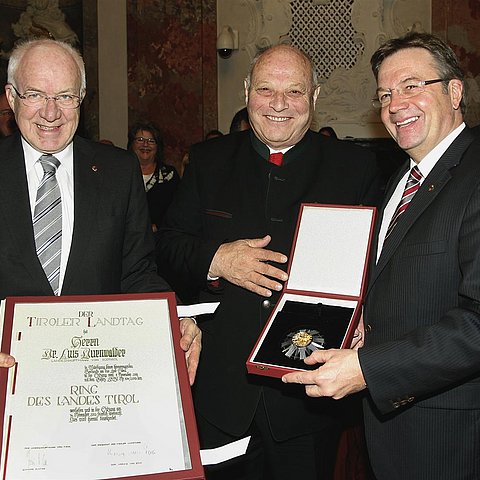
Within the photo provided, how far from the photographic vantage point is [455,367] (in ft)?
6.57

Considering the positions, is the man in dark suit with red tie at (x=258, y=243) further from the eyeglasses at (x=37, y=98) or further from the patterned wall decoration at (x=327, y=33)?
the patterned wall decoration at (x=327, y=33)

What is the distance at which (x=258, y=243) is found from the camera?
8.61 feet

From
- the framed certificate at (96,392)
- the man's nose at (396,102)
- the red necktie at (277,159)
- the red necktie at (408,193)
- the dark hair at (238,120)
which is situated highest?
the dark hair at (238,120)

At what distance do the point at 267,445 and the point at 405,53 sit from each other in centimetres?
166

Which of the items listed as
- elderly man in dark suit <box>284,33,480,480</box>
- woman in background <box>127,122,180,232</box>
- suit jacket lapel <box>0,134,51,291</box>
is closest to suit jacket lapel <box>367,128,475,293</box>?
elderly man in dark suit <box>284,33,480,480</box>

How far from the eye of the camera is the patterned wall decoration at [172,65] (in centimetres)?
930

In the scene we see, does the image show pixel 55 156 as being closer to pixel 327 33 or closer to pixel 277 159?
pixel 277 159

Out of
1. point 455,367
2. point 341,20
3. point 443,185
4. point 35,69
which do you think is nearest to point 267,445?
point 455,367

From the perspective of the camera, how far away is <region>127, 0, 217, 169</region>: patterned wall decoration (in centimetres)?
930

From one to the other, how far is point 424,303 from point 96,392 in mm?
1091

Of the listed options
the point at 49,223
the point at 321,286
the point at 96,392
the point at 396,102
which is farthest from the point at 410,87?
the point at 96,392

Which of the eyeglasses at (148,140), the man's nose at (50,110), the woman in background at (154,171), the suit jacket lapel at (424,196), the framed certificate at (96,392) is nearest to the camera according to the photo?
the framed certificate at (96,392)

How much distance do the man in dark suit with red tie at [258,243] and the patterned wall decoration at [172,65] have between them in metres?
6.55

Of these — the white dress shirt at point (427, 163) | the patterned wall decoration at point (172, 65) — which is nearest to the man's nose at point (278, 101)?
the white dress shirt at point (427, 163)
